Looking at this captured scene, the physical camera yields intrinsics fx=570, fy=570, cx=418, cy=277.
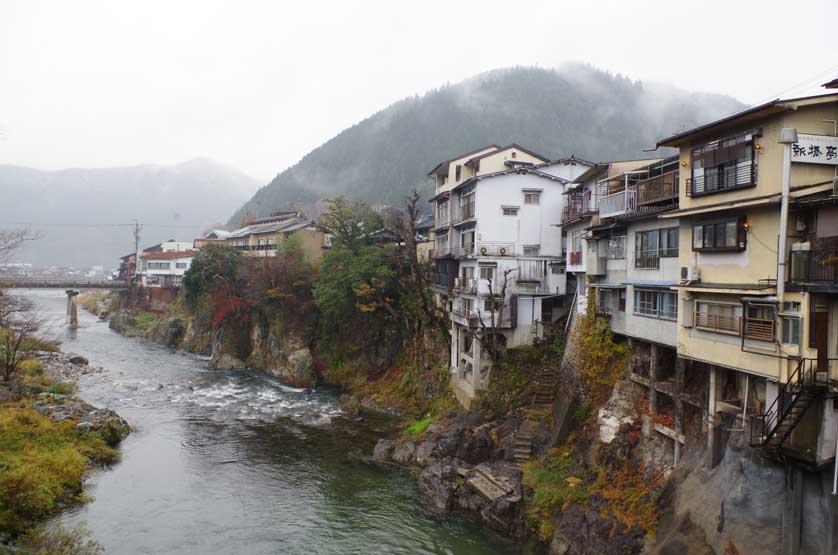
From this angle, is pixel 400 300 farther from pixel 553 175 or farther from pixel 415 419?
pixel 553 175

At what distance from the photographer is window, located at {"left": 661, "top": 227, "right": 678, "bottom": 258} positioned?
19422mm

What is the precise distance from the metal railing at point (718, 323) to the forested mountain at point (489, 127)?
307ft

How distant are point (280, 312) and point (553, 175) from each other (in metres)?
28.7

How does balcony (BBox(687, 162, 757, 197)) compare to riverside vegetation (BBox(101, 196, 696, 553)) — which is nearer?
balcony (BBox(687, 162, 757, 197))

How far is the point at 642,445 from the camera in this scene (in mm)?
19688

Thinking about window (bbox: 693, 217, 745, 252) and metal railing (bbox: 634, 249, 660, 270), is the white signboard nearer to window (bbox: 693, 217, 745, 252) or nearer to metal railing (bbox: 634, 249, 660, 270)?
window (bbox: 693, 217, 745, 252)

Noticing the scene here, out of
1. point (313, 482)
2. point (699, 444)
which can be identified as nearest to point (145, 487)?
point (313, 482)

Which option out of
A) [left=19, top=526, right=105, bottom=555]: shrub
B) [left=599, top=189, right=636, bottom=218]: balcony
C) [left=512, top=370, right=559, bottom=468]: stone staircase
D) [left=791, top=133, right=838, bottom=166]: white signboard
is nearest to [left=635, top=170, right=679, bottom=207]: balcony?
[left=599, top=189, right=636, bottom=218]: balcony

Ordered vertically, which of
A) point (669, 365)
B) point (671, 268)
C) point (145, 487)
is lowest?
point (145, 487)

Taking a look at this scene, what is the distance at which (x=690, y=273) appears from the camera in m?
17.5

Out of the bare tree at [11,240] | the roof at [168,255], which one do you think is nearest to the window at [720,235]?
the bare tree at [11,240]

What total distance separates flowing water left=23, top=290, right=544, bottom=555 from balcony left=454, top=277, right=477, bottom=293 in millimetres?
9111

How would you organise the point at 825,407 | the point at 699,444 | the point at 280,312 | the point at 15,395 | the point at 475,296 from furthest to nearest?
the point at 280,312 < the point at 15,395 < the point at 475,296 < the point at 699,444 < the point at 825,407

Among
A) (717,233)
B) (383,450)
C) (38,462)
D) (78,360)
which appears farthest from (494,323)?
(78,360)
